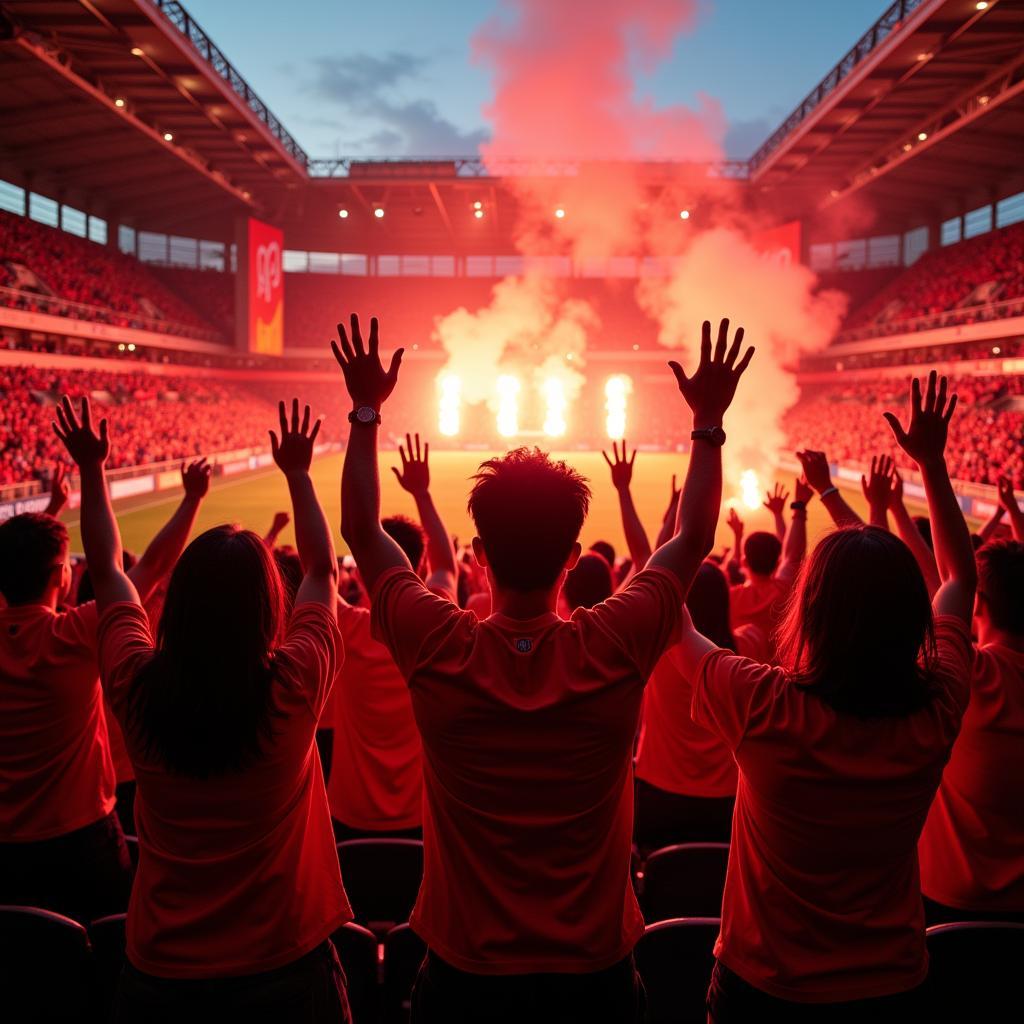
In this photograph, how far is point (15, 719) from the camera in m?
2.86

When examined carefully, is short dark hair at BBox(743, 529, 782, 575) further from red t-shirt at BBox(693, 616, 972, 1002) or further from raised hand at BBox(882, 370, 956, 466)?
red t-shirt at BBox(693, 616, 972, 1002)

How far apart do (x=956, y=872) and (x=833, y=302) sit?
2003 inches

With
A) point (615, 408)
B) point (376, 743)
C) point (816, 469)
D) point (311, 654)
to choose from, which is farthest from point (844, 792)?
point (615, 408)

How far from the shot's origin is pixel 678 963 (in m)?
2.56

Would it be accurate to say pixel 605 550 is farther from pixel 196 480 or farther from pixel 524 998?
pixel 524 998

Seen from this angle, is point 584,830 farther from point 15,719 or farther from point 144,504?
point 144,504

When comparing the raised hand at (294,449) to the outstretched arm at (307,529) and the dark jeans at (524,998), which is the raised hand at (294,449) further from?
the dark jeans at (524,998)

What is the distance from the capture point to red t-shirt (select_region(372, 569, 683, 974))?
76.0 inches

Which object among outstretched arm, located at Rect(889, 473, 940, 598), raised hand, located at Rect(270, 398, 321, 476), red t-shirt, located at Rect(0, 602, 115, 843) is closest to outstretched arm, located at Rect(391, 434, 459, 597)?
raised hand, located at Rect(270, 398, 321, 476)

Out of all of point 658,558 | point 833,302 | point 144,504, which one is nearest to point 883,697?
point 658,558

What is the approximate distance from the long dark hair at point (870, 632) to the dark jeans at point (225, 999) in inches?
59.0

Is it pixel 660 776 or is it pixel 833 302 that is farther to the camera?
pixel 833 302

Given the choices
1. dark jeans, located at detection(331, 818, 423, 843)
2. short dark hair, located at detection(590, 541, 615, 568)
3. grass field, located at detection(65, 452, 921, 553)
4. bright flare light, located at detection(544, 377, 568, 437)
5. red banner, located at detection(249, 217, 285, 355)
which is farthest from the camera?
bright flare light, located at detection(544, 377, 568, 437)

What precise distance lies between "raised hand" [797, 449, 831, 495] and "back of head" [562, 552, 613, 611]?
1723mm
